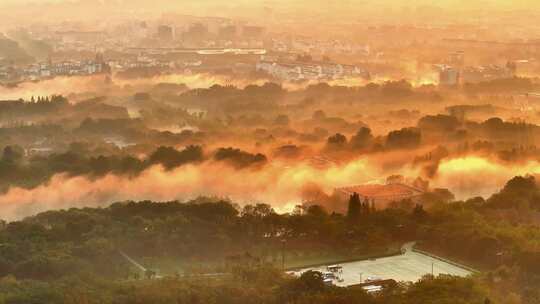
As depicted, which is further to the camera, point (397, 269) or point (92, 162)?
point (92, 162)

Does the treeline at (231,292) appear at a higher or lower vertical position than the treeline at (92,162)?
lower

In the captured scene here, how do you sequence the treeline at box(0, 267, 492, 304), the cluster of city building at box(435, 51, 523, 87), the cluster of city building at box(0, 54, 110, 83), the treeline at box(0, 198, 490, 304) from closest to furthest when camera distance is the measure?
the treeline at box(0, 267, 492, 304), the treeline at box(0, 198, 490, 304), the cluster of city building at box(0, 54, 110, 83), the cluster of city building at box(435, 51, 523, 87)

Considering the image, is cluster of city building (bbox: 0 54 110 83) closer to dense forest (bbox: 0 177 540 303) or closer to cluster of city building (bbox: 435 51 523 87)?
cluster of city building (bbox: 435 51 523 87)

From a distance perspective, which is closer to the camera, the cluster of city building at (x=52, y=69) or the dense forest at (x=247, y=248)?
the dense forest at (x=247, y=248)

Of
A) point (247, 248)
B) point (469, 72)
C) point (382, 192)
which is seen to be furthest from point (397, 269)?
point (469, 72)

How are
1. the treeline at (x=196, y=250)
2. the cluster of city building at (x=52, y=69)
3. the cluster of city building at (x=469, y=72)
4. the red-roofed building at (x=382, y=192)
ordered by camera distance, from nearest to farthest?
the treeline at (x=196, y=250) < the red-roofed building at (x=382, y=192) < the cluster of city building at (x=52, y=69) < the cluster of city building at (x=469, y=72)

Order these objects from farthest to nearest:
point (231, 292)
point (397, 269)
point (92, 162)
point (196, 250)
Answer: point (92, 162)
point (196, 250)
point (397, 269)
point (231, 292)

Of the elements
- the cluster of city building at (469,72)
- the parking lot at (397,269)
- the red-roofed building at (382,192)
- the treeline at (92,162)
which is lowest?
the parking lot at (397,269)

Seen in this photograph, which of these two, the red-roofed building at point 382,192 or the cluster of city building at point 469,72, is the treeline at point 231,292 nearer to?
the red-roofed building at point 382,192

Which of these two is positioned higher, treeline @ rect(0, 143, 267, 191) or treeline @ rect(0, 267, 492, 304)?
treeline @ rect(0, 143, 267, 191)

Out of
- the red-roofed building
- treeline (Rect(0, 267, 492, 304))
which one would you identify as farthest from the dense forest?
the red-roofed building

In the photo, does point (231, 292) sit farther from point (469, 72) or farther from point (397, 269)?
point (469, 72)

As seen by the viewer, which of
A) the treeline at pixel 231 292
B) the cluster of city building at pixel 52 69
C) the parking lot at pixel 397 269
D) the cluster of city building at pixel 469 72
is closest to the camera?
the treeline at pixel 231 292

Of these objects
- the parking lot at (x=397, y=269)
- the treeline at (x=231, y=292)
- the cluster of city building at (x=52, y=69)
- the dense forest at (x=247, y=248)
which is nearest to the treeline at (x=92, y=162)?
the dense forest at (x=247, y=248)
